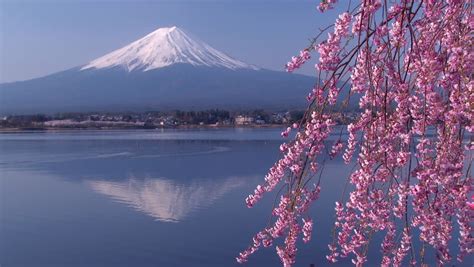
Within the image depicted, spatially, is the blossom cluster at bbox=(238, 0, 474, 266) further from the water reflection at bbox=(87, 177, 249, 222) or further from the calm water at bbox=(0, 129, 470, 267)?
the water reflection at bbox=(87, 177, 249, 222)

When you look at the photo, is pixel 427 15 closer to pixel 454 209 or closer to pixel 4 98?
pixel 454 209

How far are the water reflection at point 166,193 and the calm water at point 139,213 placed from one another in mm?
12

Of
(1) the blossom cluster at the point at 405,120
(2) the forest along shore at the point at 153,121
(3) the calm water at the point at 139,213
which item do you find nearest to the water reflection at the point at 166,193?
(3) the calm water at the point at 139,213

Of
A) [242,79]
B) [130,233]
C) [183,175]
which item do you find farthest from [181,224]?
[242,79]

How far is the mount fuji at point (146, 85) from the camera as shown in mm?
46981

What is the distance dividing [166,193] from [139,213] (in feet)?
4.00

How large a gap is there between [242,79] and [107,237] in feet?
151

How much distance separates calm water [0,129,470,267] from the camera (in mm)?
5160

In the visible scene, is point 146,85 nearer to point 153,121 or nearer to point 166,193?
point 153,121

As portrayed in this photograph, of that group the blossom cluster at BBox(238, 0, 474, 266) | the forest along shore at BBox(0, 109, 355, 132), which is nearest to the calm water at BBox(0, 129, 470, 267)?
the blossom cluster at BBox(238, 0, 474, 266)

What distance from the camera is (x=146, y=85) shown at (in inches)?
2397

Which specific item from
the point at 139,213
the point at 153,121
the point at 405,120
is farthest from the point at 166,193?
the point at 153,121

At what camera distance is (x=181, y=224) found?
6301 mm

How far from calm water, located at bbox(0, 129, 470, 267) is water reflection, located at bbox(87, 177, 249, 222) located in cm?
1
